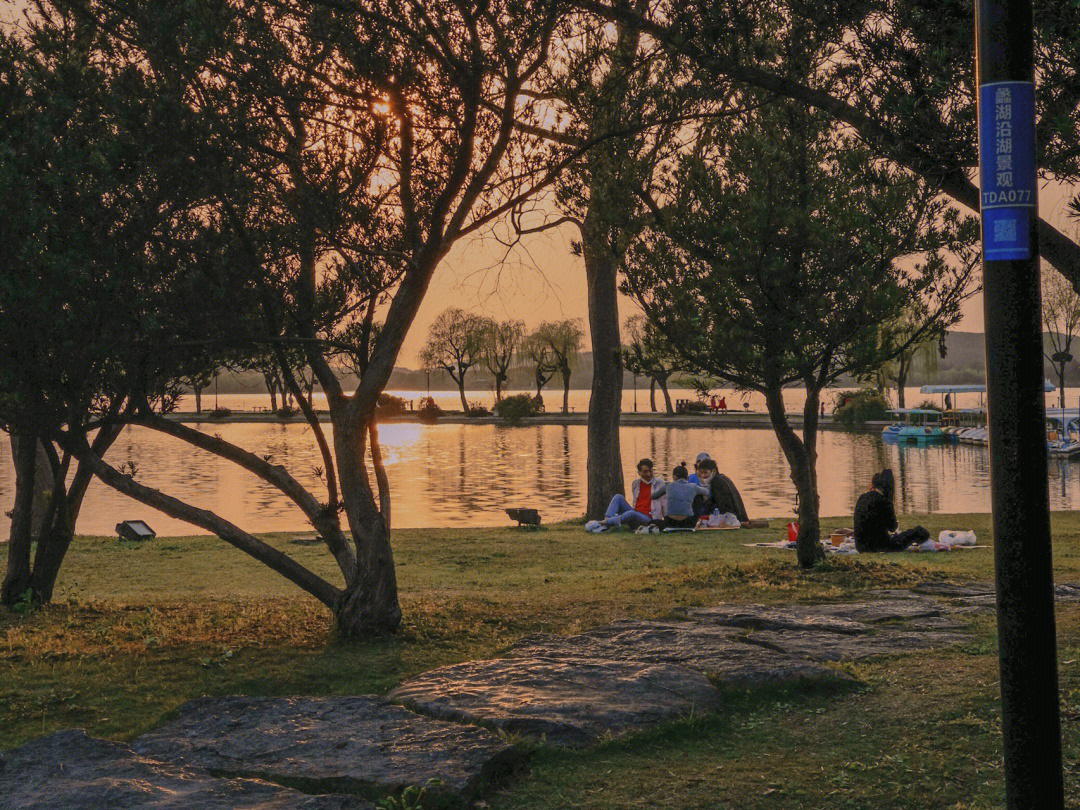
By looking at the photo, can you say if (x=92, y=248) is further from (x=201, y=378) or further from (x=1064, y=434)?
(x=1064, y=434)

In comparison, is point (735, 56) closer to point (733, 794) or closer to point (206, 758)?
point (733, 794)

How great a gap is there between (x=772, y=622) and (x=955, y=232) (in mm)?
6357

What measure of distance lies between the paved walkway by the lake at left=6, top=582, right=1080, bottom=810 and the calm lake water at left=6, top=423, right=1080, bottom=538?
4784 millimetres

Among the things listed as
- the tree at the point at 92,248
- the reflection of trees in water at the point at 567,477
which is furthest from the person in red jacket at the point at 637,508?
the tree at the point at 92,248

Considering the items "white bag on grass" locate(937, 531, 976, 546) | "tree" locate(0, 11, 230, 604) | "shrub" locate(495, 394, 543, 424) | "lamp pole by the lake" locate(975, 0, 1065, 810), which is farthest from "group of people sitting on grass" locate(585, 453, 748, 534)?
"shrub" locate(495, 394, 543, 424)

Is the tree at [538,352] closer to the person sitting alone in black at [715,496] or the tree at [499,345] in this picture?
the tree at [499,345]

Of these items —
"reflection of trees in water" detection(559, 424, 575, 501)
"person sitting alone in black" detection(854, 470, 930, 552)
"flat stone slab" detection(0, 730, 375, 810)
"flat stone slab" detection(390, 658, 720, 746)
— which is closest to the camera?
"flat stone slab" detection(0, 730, 375, 810)

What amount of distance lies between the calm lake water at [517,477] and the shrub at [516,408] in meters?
20.6

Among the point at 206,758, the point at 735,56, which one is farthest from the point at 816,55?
the point at 206,758

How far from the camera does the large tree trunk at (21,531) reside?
31.2 ft

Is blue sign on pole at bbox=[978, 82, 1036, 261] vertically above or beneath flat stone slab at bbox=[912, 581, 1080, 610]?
above

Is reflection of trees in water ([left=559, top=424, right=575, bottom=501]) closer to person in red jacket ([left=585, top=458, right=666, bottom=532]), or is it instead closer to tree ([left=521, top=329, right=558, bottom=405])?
person in red jacket ([left=585, top=458, right=666, bottom=532])

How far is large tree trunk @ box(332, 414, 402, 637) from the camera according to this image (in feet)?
25.9

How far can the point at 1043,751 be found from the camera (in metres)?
3.32
